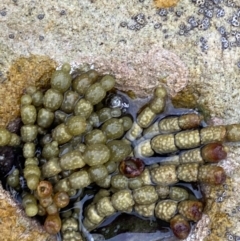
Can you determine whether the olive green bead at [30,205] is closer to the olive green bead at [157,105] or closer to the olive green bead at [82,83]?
the olive green bead at [82,83]

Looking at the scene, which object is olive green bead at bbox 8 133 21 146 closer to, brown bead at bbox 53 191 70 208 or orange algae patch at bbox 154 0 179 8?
brown bead at bbox 53 191 70 208

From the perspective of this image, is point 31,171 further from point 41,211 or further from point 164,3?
point 164,3

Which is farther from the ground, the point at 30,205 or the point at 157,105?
the point at 157,105

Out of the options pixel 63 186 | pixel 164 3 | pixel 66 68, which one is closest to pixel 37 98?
pixel 66 68

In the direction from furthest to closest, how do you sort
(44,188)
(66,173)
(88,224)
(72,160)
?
(88,224), (66,173), (72,160), (44,188)

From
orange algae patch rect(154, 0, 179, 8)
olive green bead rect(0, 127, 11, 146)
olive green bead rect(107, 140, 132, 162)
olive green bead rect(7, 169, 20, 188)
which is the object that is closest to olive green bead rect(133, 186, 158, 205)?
olive green bead rect(107, 140, 132, 162)
